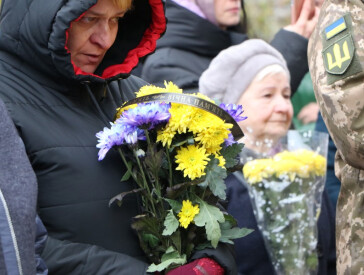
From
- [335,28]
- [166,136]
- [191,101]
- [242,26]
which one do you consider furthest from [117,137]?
[242,26]

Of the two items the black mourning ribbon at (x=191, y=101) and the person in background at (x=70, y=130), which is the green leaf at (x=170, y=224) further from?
the black mourning ribbon at (x=191, y=101)

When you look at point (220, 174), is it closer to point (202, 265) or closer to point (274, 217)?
point (202, 265)

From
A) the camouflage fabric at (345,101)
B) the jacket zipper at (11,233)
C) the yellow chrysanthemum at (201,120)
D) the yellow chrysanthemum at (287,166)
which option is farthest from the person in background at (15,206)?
the yellow chrysanthemum at (287,166)

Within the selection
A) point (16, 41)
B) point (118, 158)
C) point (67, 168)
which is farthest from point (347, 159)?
point (16, 41)

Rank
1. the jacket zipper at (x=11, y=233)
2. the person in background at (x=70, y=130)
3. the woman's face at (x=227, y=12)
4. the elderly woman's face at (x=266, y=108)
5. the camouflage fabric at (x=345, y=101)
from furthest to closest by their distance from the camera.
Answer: the woman's face at (x=227, y=12) → the elderly woman's face at (x=266, y=108) → the camouflage fabric at (x=345, y=101) → the person in background at (x=70, y=130) → the jacket zipper at (x=11, y=233)

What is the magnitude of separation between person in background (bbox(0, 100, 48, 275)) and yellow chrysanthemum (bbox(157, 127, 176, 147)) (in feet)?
1.49

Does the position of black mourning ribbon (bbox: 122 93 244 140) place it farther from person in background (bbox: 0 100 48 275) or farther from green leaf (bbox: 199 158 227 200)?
person in background (bbox: 0 100 48 275)

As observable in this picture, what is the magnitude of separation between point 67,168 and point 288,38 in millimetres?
2595

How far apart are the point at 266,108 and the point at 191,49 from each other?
26.5 inches

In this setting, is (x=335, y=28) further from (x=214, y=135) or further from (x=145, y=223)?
(x=145, y=223)

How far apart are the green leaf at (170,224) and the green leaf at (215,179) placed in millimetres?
132

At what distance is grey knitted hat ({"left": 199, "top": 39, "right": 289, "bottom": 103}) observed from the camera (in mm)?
4062

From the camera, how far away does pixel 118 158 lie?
2.55m

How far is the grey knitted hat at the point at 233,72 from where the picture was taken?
406cm
